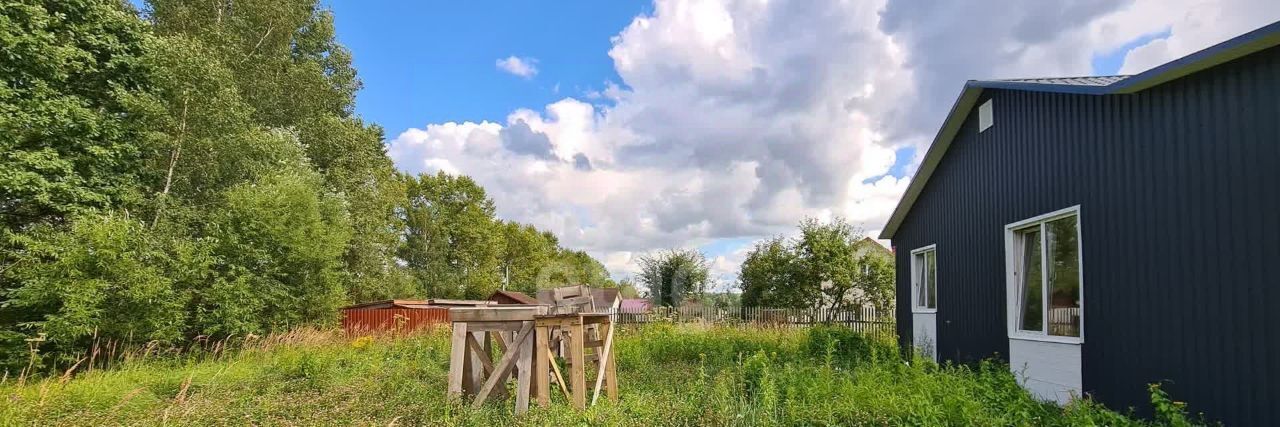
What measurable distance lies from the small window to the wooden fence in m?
8.64

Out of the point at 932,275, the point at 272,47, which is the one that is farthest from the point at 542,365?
the point at 272,47

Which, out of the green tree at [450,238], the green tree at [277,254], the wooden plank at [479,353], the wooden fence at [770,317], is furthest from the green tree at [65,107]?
the green tree at [450,238]

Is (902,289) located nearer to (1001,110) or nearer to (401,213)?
(1001,110)

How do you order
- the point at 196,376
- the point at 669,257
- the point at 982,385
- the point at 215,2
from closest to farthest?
the point at 982,385, the point at 196,376, the point at 215,2, the point at 669,257

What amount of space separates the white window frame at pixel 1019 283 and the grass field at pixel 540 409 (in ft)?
1.75

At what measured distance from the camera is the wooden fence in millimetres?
16109

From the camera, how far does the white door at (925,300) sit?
9727mm

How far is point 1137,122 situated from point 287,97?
19171 millimetres

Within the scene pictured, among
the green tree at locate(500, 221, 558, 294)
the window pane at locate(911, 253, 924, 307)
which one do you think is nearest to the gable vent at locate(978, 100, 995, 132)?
the window pane at locate(911, 253, 924, 307)

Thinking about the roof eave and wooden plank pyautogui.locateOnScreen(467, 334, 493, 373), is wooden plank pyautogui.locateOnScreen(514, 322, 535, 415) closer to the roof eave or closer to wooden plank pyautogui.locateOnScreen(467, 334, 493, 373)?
wooden plank pyautogui.locateOnScreen(467, 334, 493, 373)

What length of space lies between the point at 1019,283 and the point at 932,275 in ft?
10.4

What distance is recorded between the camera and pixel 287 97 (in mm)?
18000

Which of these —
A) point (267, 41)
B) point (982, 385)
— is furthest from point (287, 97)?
point (982, 385)

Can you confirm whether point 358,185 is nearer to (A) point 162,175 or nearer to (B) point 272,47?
(B) point 272,47
